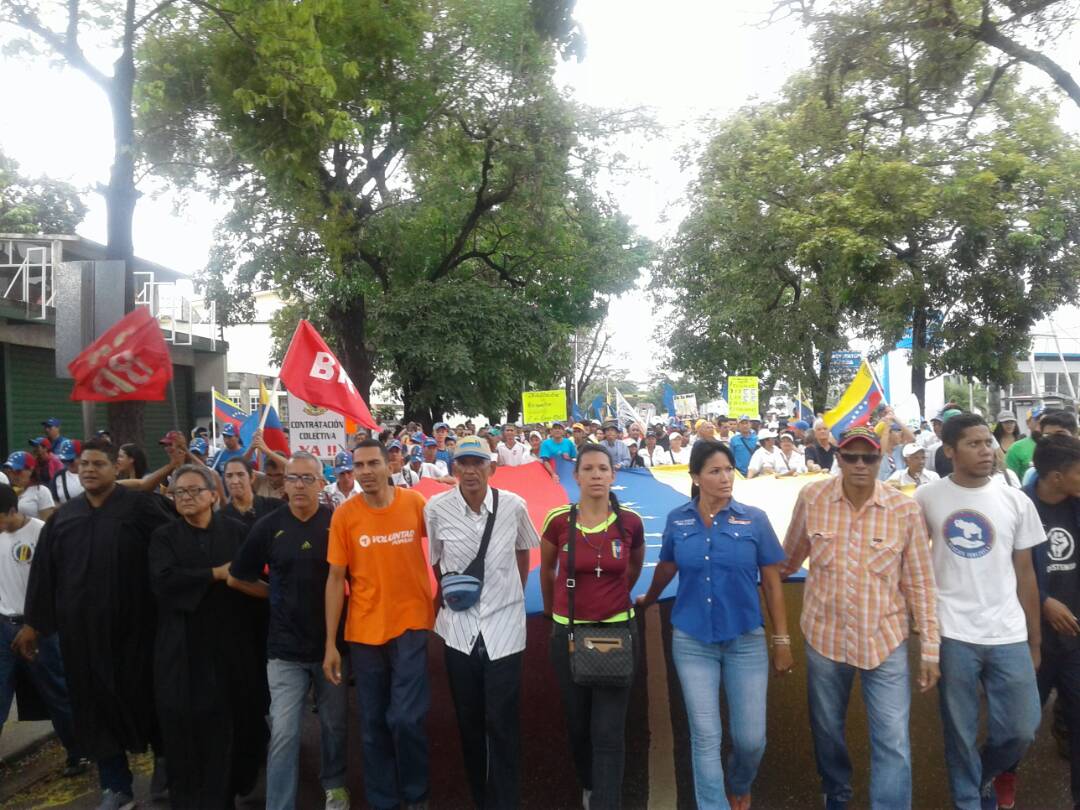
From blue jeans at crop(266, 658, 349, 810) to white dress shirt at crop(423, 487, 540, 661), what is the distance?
2.21ft

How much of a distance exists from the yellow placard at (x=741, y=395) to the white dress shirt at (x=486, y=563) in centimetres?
1708

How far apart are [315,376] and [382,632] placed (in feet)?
10.9

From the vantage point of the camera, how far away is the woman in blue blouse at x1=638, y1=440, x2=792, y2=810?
171 inches

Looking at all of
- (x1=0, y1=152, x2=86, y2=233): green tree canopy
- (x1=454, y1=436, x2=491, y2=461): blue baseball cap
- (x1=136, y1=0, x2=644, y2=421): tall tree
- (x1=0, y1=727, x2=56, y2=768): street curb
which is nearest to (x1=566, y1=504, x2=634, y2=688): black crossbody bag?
(x1=454, y1=436, x2=491, y2=461): blue baseball cap

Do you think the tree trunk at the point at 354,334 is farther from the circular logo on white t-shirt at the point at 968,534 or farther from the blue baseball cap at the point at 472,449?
the circular logo on white t-shirt at the point at 968,534

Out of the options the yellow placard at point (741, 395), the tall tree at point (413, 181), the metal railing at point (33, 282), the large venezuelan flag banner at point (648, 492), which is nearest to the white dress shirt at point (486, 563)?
the large venezuelan flag banner at point (648, 492)

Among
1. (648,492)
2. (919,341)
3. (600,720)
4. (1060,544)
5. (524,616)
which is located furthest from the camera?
(919,341)

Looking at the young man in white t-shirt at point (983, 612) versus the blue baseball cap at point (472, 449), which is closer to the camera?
the young man in white t-shirt at point (983, 612)

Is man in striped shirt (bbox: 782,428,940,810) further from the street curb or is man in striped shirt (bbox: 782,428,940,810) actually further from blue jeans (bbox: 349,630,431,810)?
the street curb

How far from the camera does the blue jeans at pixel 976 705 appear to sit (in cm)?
434

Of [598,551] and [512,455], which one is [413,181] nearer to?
[512,455]

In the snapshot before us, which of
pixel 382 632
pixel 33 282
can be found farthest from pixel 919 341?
pixel 382 632

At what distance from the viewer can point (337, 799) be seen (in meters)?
4.91

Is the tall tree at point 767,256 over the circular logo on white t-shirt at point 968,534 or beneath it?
over
